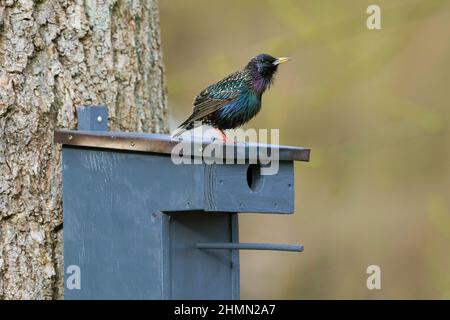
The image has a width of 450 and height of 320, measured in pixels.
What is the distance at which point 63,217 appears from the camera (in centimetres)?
441

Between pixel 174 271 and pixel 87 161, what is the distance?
0.59 m

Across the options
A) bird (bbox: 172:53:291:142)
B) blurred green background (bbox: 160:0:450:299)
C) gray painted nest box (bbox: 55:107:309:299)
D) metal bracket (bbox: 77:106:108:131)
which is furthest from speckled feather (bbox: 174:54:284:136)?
blurred green background (bbox: 160:0:450:299)

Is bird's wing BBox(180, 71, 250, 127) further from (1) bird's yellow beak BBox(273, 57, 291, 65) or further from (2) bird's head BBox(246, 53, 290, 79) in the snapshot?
(1) bird's yellow beak BBox(273, 57, 291, 65)

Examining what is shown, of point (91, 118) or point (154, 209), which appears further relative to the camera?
point (91, 118)

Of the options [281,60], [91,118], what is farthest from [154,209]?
[281,60]

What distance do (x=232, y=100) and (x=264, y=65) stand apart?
0.35m

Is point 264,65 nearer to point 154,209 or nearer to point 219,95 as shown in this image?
point 219,95

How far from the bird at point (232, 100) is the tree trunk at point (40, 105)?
1.93 feet

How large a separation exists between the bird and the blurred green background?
2350mm

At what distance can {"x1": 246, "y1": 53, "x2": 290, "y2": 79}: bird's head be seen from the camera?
214 inches

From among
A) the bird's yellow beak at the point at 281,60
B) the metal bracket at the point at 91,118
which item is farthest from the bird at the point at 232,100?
the metal bracket at the point at 91,118

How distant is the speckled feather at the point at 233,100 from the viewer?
16.9 ft

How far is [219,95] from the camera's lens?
17.2 feet
